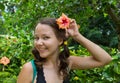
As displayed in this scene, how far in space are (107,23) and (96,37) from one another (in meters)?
0.73

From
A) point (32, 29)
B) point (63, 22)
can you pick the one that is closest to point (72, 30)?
point (63, 22)

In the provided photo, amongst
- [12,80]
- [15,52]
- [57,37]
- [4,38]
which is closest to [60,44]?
[57,37]

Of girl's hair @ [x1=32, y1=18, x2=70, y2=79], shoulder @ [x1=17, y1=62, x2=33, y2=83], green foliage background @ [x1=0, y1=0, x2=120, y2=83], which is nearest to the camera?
shoulder @ [x1=17, y1=62, x2=33, y2=83]

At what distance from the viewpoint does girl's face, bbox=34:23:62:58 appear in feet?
8.95

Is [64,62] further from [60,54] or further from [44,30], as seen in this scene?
[44,30]

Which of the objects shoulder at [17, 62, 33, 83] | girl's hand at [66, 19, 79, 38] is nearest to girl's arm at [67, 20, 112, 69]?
girl's hand at [66, 19, 79, 38]

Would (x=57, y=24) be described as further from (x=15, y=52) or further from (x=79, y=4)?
(x=79, y=4)

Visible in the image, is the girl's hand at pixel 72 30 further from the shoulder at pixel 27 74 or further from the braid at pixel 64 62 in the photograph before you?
the shoulder at pixel 27 74

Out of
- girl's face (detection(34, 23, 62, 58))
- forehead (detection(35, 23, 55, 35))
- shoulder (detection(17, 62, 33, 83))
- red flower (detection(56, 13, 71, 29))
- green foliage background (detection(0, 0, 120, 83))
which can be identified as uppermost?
red flower (detection(56, 13, 71, 29))

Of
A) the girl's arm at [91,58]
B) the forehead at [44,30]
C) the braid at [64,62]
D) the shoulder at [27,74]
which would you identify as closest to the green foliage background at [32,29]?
the girl's arm at [91,58]

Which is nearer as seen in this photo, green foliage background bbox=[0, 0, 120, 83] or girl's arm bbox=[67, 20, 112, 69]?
girl's arm bbox=[67, 20, 112, 69]

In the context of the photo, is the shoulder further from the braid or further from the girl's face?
the braid

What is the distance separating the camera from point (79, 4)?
19.6 ft

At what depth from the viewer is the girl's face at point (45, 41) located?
8.95 ft
